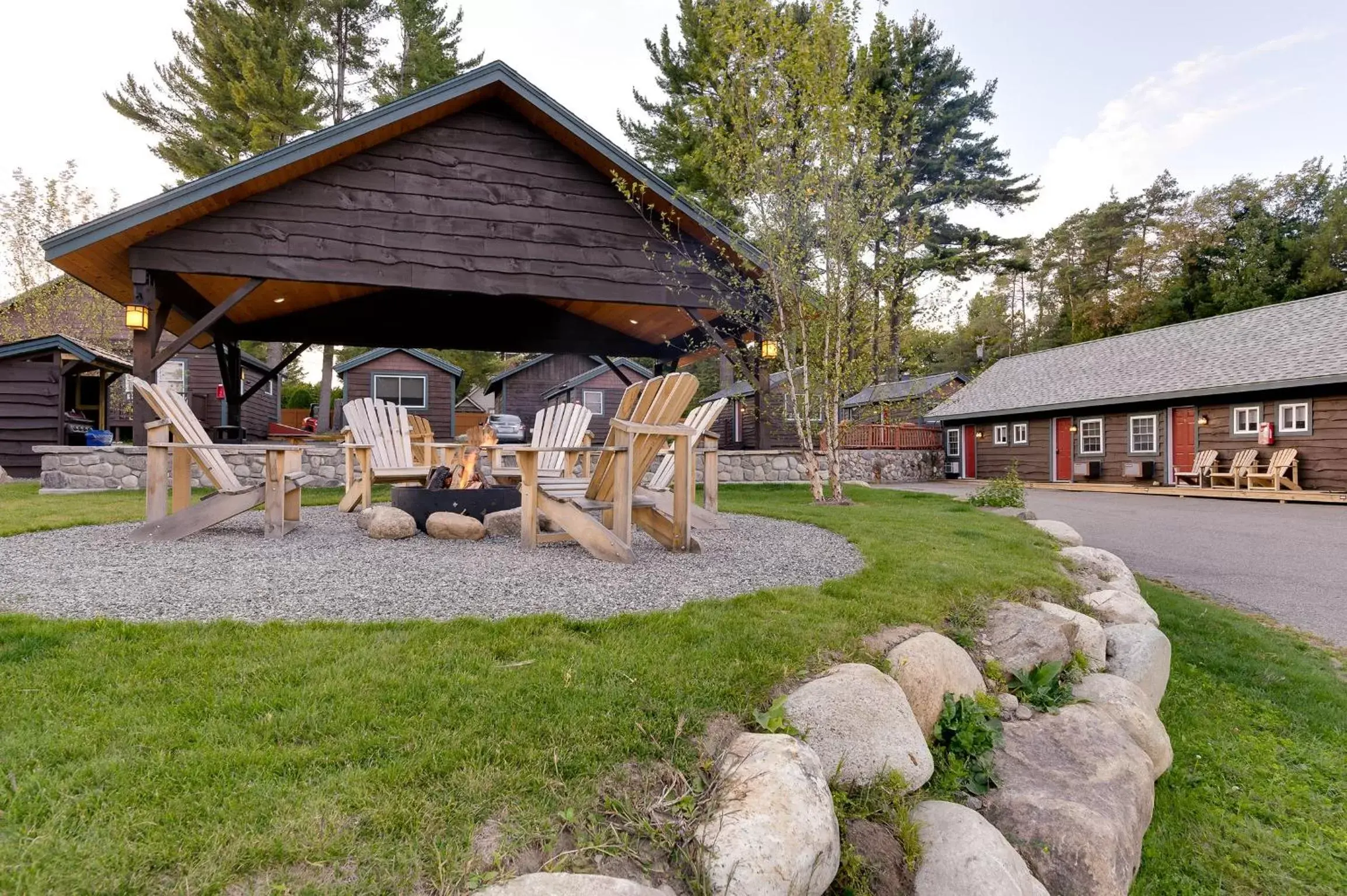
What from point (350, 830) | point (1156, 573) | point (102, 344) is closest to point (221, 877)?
point (350, 830)

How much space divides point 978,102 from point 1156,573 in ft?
66.2

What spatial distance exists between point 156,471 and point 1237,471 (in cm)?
1768

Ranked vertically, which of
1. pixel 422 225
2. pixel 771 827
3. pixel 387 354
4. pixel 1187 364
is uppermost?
pixel 387 354

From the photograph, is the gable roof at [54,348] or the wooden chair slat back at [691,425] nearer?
the wooden chair slat back at [691,425]

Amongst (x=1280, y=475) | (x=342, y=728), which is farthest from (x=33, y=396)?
(x=1280, y=475)

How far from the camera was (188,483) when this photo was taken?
4777 mm

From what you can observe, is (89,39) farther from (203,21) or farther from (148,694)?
(148,694)

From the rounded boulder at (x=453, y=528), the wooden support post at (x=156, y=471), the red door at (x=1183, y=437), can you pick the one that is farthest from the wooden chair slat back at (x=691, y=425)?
the red door at (x=1183, y=437)

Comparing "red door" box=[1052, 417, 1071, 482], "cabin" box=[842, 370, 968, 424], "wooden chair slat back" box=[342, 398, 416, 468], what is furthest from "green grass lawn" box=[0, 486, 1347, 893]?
"red door" box=[1052, 417, 1071, 482]

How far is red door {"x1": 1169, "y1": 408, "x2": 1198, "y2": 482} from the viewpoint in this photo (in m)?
14.4

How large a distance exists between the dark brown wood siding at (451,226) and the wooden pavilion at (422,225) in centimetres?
2

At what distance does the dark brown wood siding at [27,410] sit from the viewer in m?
11.1

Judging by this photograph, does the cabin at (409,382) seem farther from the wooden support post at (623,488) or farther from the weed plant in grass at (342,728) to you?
Result: the weed plant in grass at (342,728)

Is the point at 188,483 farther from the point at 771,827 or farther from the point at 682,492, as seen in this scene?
the point at 771,827
